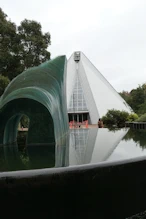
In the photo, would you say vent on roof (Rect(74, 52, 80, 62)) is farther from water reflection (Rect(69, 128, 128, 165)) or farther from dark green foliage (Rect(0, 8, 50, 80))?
water reflection (Rect(69, 128, 128, 165))

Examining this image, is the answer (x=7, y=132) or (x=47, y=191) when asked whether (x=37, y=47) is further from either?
(x=47, y=191)

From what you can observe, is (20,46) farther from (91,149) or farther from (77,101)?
(77,101)

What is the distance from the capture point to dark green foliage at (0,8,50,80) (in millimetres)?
19380

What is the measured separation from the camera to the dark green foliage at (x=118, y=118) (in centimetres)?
2367

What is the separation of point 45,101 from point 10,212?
5200 mm

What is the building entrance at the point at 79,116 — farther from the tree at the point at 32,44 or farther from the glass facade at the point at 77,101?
the tree at the point at 32,44

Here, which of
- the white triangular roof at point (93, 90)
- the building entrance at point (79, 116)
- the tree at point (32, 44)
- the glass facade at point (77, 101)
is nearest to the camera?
the tree at point (32, 44)

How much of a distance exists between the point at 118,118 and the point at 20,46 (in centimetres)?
1062

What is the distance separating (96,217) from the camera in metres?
3.14

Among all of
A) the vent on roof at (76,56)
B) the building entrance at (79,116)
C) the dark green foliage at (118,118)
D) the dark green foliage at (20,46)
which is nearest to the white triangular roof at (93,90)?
the vent on roof at (76,56)

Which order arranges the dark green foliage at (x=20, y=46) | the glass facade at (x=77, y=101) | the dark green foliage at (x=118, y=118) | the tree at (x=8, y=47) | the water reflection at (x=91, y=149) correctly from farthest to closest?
1. the glass facade at (x=77, y=101)
2. the dark green foliage at (x=118, y=118)
3. the dark green foliage at (x=20, y=46)
4. the tree at (x=8, y=47)
5. the water reflection at (x=91, y=149)

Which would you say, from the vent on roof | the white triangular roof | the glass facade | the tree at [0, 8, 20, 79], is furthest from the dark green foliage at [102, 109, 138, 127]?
the vent on roof

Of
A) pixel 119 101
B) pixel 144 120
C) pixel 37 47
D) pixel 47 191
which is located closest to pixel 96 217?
pixel 47 191

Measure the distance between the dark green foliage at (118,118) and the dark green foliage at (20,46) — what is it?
26.4ft
